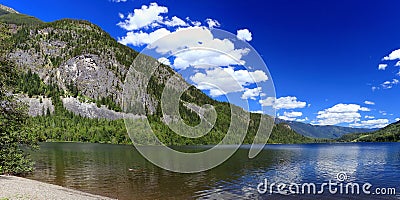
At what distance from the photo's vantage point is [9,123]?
94.1ft

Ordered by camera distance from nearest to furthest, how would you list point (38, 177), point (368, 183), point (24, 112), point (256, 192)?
point (24, 112) < point (256, 192) < point (38, 177) < point (368, 183)

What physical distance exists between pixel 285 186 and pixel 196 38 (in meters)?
35.0

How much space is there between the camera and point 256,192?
37.0 meters

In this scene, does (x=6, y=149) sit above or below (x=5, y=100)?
below

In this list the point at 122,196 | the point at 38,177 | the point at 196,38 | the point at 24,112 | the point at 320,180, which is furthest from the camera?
the point at 320,180

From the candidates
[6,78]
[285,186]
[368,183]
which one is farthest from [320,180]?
[6,78]

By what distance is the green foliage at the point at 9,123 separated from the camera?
2758 cm

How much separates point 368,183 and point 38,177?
156 ft

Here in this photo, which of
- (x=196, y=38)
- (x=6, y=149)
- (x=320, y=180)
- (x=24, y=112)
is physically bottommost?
(x=320, y=180)

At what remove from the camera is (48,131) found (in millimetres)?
189375

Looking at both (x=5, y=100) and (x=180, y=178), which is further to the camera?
(x=180, y=178)

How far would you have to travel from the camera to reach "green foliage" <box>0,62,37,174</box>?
90.5 feet

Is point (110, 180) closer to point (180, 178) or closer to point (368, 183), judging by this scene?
point (180, 178)

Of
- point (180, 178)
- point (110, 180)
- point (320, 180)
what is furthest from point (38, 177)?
point (320, 180)
